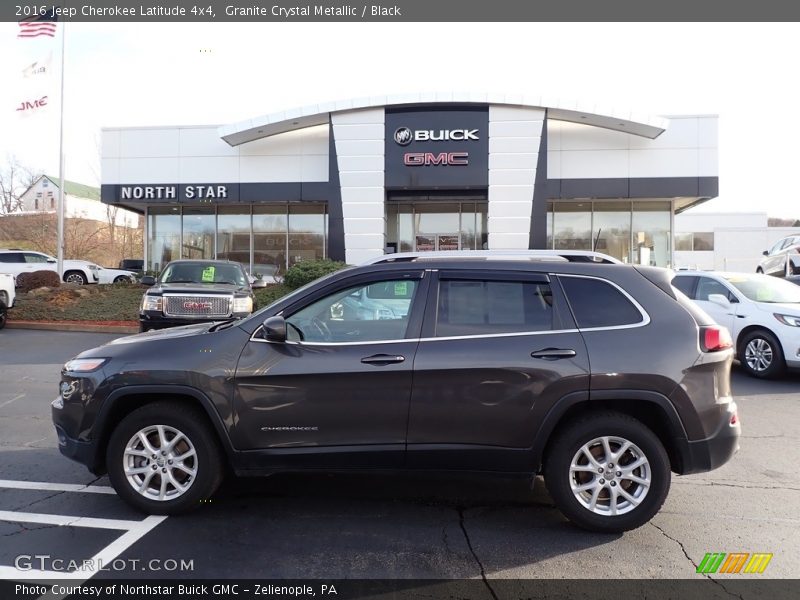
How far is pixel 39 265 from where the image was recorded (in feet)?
73.4

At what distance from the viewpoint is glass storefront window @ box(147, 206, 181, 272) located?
23.0m

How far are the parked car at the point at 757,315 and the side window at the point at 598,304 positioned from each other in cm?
506

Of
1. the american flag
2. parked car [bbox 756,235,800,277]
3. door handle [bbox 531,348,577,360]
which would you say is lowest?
door handle [bbox 531,348,577,360]

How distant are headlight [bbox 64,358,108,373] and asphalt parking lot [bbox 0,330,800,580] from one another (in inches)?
39.4

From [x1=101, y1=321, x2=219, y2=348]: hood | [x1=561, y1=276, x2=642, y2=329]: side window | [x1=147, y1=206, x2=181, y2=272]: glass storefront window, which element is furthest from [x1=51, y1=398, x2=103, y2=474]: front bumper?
[x1=147, y1=206, x2=181, y2=272]: glass storefront window

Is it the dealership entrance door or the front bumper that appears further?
the dealership entrance door

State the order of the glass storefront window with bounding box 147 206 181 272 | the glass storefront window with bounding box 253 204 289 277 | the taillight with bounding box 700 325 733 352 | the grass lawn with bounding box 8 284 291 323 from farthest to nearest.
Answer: the glass storefront window with bounding box 147 206 181 272, the glass storefront window with bounding box 253 204 289 277, the grass lawn with bounding box 8 284 291 323, the taillight with bounding box 700 325 733 352

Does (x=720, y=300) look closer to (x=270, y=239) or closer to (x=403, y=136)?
(x=403, y=136)

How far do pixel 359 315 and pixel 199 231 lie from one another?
20.8m

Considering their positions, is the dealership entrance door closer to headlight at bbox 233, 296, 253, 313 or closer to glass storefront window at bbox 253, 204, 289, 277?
glass storefront window at bbox 253, 204, 289, 277

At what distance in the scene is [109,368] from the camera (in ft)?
12.4

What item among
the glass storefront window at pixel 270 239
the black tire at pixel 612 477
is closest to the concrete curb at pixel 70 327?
the glass storefront window at pixel 270 239

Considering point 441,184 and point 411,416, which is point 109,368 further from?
point 441,184

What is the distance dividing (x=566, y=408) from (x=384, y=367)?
47.3 inches
